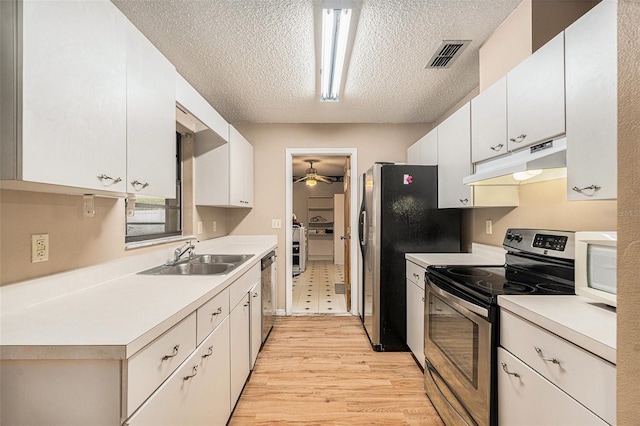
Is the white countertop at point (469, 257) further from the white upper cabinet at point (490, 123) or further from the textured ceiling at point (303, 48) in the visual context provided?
the textured ceiling at point (303, 48)

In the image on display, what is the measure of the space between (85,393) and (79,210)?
0.92 m

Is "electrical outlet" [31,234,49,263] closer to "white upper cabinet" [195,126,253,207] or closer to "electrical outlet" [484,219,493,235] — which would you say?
"white upper cabinet" [195,126,253,207]

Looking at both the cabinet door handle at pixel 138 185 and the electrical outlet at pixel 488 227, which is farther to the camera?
the electrical outlet at pixel 488 227

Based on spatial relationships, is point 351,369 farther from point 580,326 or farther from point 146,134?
point 146,134

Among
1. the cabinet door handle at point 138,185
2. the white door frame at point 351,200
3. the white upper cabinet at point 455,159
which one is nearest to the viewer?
the cabinet door handle at point 138,185

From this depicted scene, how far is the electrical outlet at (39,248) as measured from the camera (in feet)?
3.76

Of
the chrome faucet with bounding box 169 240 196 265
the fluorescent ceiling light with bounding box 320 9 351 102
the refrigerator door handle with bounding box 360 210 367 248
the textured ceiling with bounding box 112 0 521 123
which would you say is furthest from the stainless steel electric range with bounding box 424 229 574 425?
the chrome faucet with bounding box 169 240 196 265

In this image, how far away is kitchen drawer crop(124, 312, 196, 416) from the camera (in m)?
0.83

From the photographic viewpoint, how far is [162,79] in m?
1.50

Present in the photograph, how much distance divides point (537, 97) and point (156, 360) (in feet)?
6.59

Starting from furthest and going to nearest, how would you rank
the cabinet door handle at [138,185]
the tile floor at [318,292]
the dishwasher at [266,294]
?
the tile floor at [318,292]
the dishwasher at [266,294]
the cabinet door handle at [138,185]

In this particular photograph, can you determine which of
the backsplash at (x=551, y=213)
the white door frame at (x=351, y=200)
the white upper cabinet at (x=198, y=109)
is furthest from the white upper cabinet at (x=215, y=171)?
the backsplash at (x=551, y=213)

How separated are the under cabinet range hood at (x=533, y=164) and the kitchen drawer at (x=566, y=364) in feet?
2.31

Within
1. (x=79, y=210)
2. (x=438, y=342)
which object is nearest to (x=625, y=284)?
(x=438, y=342)
